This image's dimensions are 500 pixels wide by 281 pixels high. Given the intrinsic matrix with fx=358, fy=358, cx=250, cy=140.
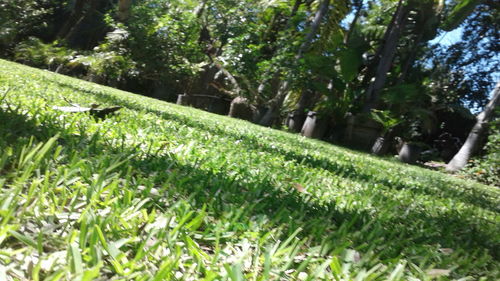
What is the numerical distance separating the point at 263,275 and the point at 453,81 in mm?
22967

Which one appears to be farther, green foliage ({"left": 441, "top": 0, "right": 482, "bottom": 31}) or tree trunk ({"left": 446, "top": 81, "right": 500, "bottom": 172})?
tree trunk ({"left": 446, "top": 81, "right": 500, "bottom": 172})

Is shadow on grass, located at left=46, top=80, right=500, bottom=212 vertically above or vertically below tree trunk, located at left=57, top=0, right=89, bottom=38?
below

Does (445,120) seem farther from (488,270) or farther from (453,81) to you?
(488,270)

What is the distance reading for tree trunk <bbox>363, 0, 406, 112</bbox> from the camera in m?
11.8

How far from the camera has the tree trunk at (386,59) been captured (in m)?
11.8

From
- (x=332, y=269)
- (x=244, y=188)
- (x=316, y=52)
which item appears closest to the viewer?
(x=332, y=269)

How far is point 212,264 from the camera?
1011mm

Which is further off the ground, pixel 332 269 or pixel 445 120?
pixel 445 120

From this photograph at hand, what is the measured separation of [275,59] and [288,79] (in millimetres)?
862

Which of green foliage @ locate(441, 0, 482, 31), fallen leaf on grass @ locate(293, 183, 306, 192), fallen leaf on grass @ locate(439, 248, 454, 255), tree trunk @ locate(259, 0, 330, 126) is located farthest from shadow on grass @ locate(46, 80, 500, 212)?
green foliage @ locate(441, 0, 482, 31)

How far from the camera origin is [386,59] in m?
11.9

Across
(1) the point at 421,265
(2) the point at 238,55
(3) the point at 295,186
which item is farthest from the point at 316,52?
(1) the point at 421,265

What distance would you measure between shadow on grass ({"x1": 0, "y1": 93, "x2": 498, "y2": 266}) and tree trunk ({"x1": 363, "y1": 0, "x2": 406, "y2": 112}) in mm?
10285

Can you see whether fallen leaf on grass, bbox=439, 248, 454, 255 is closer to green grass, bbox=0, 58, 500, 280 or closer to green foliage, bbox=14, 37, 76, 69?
green grass, bbox=0, 58, 500, 280
